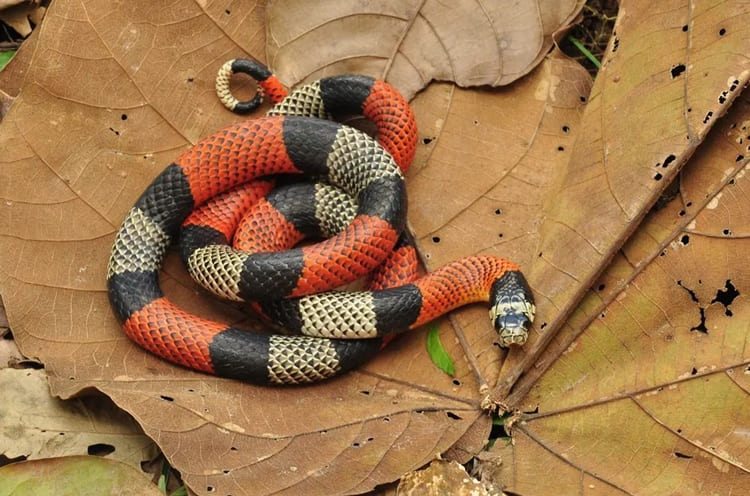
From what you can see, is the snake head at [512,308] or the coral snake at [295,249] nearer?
the snake head at [512,308]

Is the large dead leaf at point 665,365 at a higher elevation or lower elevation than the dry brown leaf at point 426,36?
lower

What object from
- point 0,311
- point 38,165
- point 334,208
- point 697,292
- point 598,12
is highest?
point 598,12

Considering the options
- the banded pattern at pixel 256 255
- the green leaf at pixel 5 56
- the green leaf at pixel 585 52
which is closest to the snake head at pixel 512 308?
the banded pattern at pixel 256 255

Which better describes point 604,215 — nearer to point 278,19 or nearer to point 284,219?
point 284,219

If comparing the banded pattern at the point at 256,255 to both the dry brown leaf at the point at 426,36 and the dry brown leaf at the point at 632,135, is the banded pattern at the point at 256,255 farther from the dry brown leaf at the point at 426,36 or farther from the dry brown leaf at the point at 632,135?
the dry brown leaf at the point at 632,135

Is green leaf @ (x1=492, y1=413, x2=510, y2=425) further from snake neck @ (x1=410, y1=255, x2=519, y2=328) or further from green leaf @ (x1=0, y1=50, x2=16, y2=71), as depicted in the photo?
green leaf @ (x1=0, y1=50, x2=16, y2=71)

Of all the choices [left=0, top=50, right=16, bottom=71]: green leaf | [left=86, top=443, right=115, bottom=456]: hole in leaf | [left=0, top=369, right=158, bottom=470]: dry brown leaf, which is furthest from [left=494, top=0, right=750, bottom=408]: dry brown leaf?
[left=0, top=50, right=16, bottom=71]: green leaf

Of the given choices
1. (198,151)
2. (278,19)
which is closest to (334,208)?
(198,151)

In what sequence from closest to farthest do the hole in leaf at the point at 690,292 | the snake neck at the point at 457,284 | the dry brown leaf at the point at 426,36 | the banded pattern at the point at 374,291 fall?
the hole in leaf at the point at 690,292, the banded pattern at the point at 374,291, the snake neck at the point at 457,284, the dry brown leaf at the point at 426,36
